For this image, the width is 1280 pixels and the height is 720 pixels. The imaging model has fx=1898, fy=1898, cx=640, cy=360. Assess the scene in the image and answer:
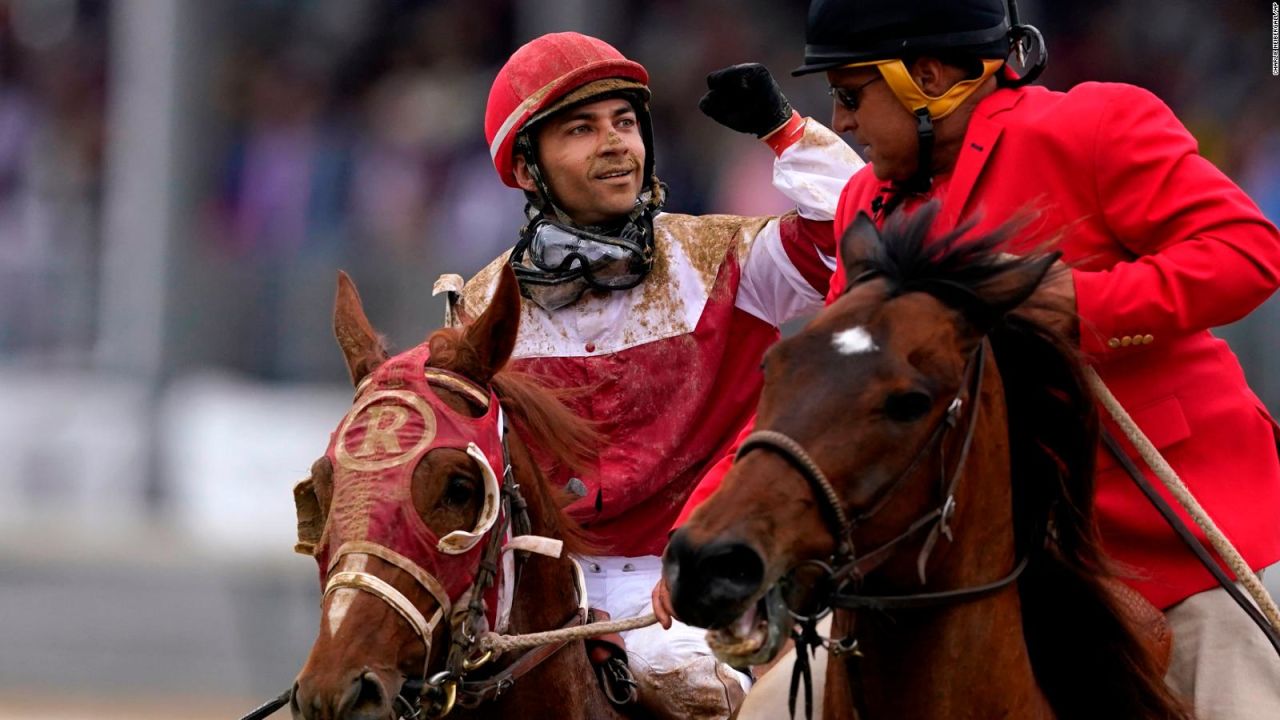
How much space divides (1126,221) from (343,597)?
66.6 inches

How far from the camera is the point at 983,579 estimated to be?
10.9ft

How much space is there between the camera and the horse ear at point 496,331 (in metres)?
4.14

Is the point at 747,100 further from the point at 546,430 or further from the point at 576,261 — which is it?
the point at 546,430

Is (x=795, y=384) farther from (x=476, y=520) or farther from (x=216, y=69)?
(x=216, y=69)

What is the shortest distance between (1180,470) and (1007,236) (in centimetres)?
68

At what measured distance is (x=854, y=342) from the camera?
3113 mm

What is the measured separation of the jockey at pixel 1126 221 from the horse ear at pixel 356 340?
0.90 m

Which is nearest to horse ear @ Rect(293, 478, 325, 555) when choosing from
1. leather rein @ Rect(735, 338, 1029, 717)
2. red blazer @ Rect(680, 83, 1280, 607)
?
red blazer @ Rect(680, 83, 1280, 607)

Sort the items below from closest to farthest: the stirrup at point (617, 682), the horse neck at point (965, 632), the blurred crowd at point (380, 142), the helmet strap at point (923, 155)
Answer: the horse neck at point (965, 632)
the helmet strap at point (923, 155)
the stirrup at point (617, 682)
the blurred crowd at point (380, 142)

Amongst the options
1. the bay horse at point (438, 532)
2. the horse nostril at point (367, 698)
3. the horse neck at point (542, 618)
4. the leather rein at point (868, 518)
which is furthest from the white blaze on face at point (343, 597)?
the leather rein at point (868, 518)

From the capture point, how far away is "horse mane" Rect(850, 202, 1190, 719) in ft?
11.1

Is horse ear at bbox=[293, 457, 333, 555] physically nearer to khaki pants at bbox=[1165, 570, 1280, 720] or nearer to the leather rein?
the leather rein

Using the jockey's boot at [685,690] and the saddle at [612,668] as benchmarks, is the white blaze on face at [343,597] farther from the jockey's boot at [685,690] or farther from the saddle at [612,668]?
the jockey's boot at [685,690]

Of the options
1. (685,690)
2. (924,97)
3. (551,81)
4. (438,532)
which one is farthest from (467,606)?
(551,81)
